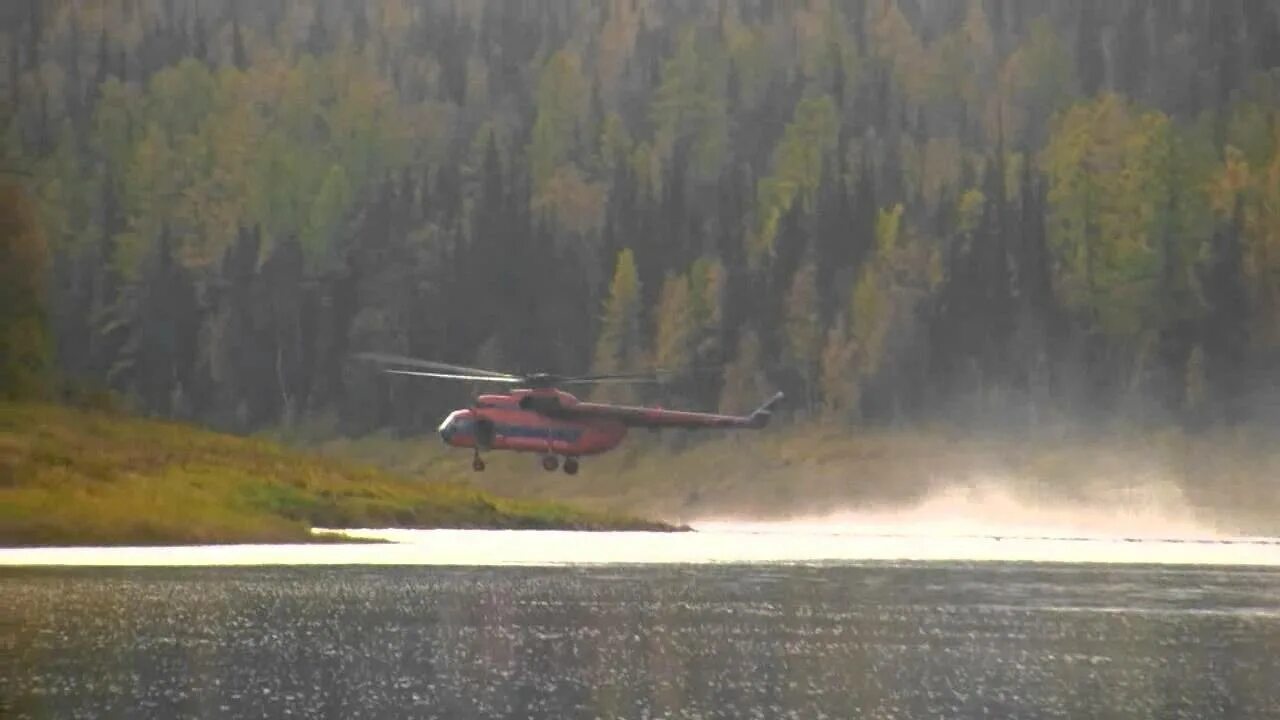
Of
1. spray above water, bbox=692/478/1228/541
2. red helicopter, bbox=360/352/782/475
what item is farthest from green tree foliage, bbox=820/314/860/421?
red helicopter, bbox=360/352/782/475

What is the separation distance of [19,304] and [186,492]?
81.2 ft

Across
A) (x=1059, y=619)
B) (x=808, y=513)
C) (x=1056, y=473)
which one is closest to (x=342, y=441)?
(x=808, y=513)

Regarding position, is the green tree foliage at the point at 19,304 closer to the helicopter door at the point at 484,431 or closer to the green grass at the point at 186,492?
the green grass at the point at 186,492

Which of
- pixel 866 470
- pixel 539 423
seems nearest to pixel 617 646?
pixel 539 423

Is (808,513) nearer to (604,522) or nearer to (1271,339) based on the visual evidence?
(604,522)

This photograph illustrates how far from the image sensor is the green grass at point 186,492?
11025cm

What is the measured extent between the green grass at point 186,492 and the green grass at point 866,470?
2988 cm

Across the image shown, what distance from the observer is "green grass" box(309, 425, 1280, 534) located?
171875mm

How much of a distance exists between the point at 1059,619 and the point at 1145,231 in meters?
135

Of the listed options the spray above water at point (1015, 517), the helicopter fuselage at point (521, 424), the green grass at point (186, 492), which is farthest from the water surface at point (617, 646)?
the spray above water at point (1015, 517)

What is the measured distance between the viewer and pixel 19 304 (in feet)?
450

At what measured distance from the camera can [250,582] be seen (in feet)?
266

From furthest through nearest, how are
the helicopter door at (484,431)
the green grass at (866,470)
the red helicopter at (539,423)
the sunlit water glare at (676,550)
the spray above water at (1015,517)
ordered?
the green grass at (866,470) → the spray above water at (1015,517) → the helicopter door at (484,431) → the red helicopter at (539,423) → the sunlit water glare at (676,550)

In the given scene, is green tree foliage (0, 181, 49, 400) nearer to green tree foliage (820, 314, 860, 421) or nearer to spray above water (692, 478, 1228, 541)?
spray above water (692, 478, 1228, 541)
